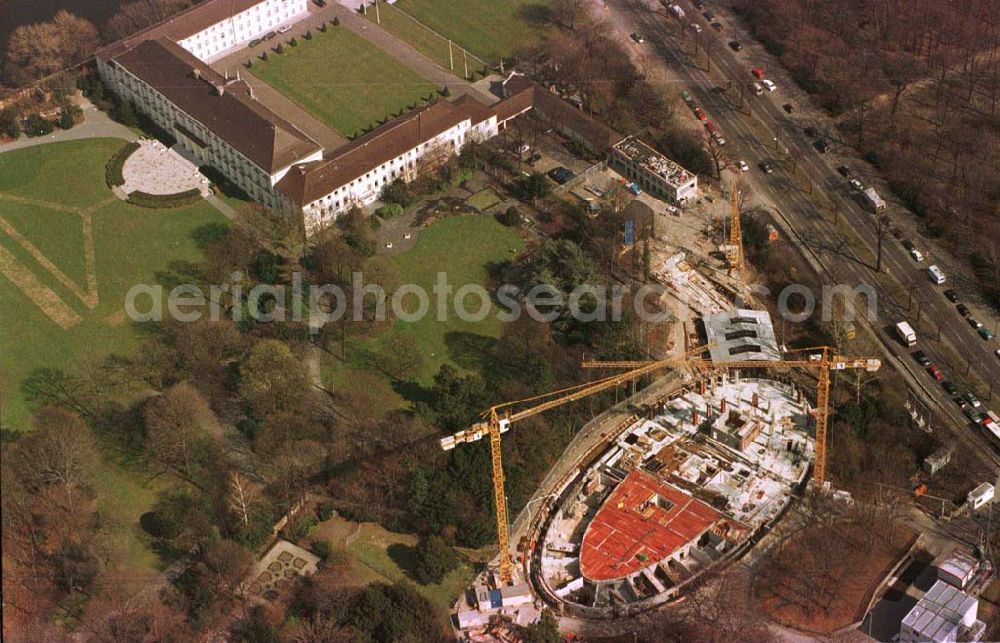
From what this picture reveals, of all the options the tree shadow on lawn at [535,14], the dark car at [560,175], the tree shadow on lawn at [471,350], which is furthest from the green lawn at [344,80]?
the tree shadow on lawn at [471,350]

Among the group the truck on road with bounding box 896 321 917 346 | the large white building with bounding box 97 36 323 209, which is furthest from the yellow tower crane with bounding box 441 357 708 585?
the large white building with bounding box 97 36 323 209

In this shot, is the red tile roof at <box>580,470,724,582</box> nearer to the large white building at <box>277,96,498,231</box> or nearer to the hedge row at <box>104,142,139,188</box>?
the large white building at <box>277,96,498,231</box>

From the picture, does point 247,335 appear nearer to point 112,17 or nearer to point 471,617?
point 471,617

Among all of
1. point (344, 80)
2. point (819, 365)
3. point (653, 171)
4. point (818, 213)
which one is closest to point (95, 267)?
point (344, 80)

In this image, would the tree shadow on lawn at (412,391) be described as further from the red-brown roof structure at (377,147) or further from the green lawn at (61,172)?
the green lawn at (61,172)

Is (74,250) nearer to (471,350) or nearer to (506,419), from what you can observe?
(471,350)
